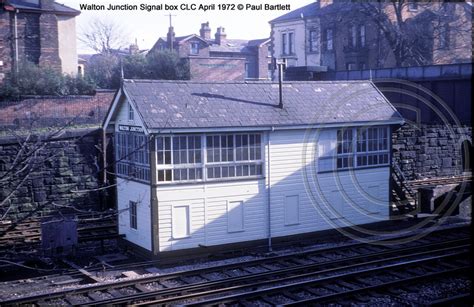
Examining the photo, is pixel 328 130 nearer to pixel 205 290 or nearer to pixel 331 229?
pixel 331 229

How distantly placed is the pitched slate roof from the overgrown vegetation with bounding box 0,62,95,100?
1471cm

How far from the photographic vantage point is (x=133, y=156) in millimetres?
16859

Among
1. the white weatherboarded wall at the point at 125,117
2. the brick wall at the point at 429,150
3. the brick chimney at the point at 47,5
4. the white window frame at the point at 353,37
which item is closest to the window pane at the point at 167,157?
the white weatherboarded wall at the point at 125,117

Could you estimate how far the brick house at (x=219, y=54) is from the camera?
4672 centimetres

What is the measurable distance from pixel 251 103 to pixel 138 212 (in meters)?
4.80

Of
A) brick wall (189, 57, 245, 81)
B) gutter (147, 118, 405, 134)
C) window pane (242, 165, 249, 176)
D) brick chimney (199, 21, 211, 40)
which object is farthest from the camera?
brick chimney (199, 21, 211, 40)

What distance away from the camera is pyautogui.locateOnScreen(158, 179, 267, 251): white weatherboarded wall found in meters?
15.5

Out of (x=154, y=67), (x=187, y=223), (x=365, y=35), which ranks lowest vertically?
(x=187, y=223)

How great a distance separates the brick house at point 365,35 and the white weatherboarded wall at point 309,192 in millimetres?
16427

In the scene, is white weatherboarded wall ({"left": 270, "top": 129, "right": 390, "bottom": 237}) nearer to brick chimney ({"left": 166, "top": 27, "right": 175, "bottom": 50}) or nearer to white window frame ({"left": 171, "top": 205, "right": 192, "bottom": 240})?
white window frame ({"left": 171, "top": 205, "right": 192, "bottom": 240})

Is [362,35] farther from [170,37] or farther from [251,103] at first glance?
[251,103]

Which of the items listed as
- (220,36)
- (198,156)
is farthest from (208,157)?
(220,36)

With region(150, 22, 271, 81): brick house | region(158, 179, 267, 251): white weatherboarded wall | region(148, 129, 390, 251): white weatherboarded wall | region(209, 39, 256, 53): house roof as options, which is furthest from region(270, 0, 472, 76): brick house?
region(158, 179, 267, 251): white weatherboarded wall

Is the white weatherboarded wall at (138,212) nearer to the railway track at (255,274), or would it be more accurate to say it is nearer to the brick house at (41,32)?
the railway track at (255,274)
